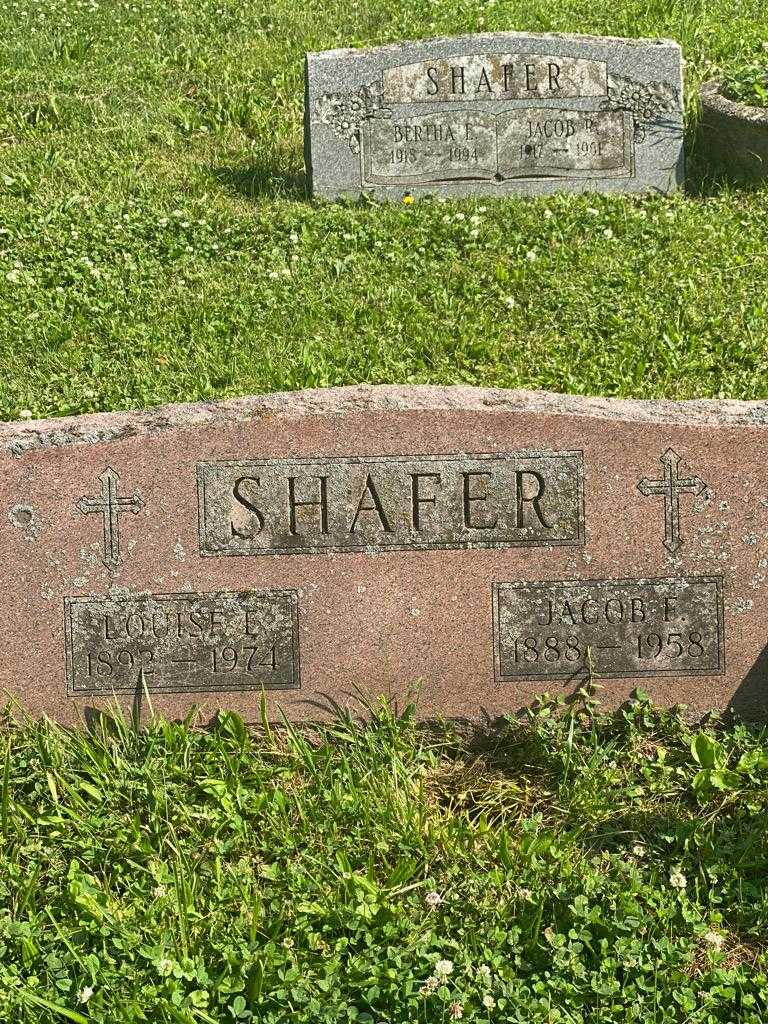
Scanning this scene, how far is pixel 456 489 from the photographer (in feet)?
11.6

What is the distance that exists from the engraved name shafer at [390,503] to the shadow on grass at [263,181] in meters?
3.89

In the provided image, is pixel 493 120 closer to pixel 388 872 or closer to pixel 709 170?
pixel 709 170

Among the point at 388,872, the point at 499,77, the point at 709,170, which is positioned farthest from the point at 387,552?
the point at 709,170

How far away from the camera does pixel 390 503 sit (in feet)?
11.6

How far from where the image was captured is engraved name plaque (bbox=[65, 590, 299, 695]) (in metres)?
3.58

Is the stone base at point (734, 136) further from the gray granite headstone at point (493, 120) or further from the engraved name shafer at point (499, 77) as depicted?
the engraved name shafer at point (499, 77)

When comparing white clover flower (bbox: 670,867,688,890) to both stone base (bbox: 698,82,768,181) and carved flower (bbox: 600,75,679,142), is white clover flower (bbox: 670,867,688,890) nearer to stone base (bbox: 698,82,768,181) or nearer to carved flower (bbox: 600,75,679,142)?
stone base (bbox: 698,82,768,181)

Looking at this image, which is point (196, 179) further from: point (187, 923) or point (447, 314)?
point (187, 923)

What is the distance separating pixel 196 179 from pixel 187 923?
5.33m

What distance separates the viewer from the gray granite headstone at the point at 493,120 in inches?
279

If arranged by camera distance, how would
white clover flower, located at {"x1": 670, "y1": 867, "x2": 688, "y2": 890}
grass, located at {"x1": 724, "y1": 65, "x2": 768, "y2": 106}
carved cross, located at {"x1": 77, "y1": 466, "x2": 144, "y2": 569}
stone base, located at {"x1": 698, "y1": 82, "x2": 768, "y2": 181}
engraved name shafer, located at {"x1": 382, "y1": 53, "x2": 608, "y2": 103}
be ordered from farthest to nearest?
1. grass, located at {"x1": 724, "y1": 65, "x2": 768, "y2": 106}
2. engraved name shafer, located at {"x1": 382, "y1": 53, "x2": 608, "y2": 103}
3. stone base, located at {"x1": 698, "y1": 82, "x2": 768, "y2": 181}
4. carved cross, located at {"x1": 77, "y1": 466, "x2": 144, "y2": 569}
5. white clover flower, located at {"x1": 670, "y1": 867, "x2": 688, "y2": 890}

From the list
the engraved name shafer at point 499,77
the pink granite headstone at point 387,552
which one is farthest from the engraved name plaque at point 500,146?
the pink granite headstone at point 387,552

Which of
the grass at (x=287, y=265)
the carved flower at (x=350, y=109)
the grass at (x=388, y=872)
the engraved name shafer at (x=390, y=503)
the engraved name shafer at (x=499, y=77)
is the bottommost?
the grass at (x=388, y=872)

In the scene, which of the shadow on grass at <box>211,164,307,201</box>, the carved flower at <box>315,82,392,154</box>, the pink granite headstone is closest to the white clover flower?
the pink granite headstone
